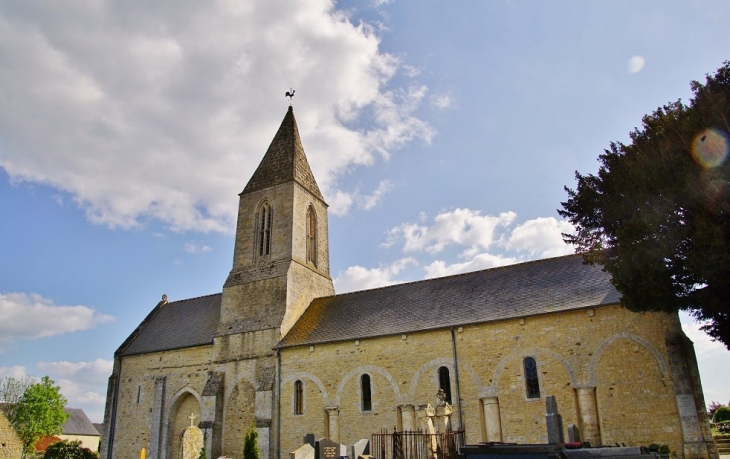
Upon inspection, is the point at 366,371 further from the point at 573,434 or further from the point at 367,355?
the point at 573,434

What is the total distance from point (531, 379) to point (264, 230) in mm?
16089

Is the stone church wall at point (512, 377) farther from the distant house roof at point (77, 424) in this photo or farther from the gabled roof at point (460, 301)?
the distant house roof at point (77, 424)

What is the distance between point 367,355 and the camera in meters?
22.2

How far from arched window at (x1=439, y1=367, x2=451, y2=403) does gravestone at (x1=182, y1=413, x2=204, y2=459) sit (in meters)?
10.6

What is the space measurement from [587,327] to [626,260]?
5.19 meters

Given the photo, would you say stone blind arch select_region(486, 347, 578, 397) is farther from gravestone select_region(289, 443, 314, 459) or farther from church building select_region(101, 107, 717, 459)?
gravestone select_region(289, 443, 314, 459)

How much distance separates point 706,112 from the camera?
12.5 meters

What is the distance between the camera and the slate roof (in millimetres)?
28391

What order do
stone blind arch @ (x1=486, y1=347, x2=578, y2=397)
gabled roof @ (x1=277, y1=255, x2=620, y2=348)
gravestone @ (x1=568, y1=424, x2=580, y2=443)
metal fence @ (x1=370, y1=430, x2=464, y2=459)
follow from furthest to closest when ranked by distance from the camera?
gabled roof @ (x1=277, y1=255, x2=620, y2=348)
stone blind arch @ (x1=486, y1=347, x2=578, y2=397)
gravestone @ (x1=568, y1=424, x2=580, y2=443)
metal fence @ (x1=370, y1=430, x2=464, y2=459)

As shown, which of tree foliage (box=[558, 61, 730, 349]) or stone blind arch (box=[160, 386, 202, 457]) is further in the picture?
stone blind arch (box=[160, 386, 202, 457])

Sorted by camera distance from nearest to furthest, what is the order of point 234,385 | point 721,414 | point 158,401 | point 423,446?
point 423,446 → point 234,385 → point 158,401 → point 721,414

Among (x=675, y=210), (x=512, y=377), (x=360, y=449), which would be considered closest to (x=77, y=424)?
(x=360, y=449)

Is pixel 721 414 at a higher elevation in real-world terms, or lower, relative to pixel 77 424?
lower

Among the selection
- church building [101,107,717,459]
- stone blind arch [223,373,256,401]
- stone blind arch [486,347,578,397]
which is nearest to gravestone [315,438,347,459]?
church building [101,107,717,459]
